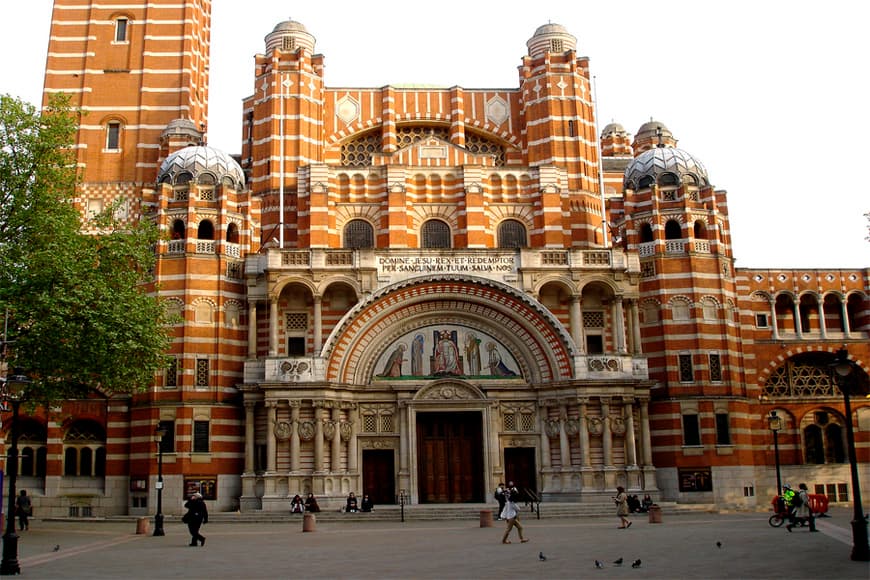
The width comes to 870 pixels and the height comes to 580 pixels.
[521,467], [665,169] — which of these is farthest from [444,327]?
[665,169]

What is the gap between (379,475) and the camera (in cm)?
4175

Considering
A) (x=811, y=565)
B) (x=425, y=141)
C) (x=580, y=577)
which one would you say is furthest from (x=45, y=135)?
(x=811, y=565)

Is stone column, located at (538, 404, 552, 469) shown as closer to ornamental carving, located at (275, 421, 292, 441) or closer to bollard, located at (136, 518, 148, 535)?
ornamental carving, located at (275, 421, 292, 441)

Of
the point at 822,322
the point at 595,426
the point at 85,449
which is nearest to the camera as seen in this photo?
the point at 595,426

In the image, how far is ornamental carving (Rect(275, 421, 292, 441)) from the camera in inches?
1578

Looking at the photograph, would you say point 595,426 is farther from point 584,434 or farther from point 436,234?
point 436,234

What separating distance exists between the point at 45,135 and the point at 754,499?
3382cm

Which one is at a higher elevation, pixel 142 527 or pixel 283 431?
pixel 283 431

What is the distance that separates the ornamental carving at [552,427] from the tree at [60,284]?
17395 millimetres

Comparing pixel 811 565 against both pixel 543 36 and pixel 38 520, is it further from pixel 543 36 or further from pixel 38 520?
pixel 543 36

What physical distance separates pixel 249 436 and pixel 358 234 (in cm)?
1156

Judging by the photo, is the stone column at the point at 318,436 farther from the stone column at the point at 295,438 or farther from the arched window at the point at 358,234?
the arched window at the point at 358,234

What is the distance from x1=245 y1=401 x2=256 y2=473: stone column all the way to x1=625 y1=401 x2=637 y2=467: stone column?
54.4 ft

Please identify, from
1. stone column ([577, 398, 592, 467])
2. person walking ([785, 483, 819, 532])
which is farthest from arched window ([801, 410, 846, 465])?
person walking ([785, 483, 819, 532])
